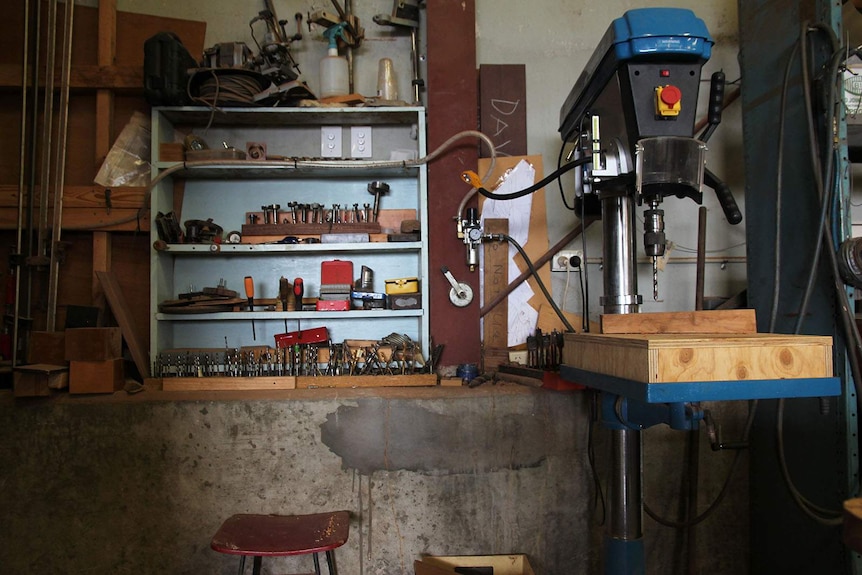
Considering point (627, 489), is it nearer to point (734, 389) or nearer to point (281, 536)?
point (734, 389)

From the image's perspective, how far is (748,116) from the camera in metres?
1.84

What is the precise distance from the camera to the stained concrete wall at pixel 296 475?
1.77 metres

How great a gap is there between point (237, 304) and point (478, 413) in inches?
42.1

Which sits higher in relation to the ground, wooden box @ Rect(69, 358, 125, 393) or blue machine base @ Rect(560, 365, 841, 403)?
blue machine base @ Rect(560, 365, 841, 403)

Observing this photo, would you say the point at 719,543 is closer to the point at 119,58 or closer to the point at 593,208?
the point at 593,208

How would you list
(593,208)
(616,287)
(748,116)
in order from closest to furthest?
(616,287)
(593,208)
(748,116)

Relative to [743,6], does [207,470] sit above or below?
below

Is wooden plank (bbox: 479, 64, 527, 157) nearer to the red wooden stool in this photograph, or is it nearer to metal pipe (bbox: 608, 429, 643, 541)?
metal pipe (bbox: 608, 429, 643, 541)

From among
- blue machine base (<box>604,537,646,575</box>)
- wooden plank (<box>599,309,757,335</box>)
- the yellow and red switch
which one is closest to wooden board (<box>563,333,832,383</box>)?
wooden plank (<box>599,309,757,335</box>)

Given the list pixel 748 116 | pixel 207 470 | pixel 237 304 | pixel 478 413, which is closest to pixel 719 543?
pixel 478 413

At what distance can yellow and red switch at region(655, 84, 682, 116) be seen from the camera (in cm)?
113

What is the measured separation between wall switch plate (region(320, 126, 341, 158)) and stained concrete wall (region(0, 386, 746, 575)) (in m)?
1.11

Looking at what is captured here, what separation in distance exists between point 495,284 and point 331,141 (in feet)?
3.28

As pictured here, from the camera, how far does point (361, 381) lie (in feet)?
6.32
